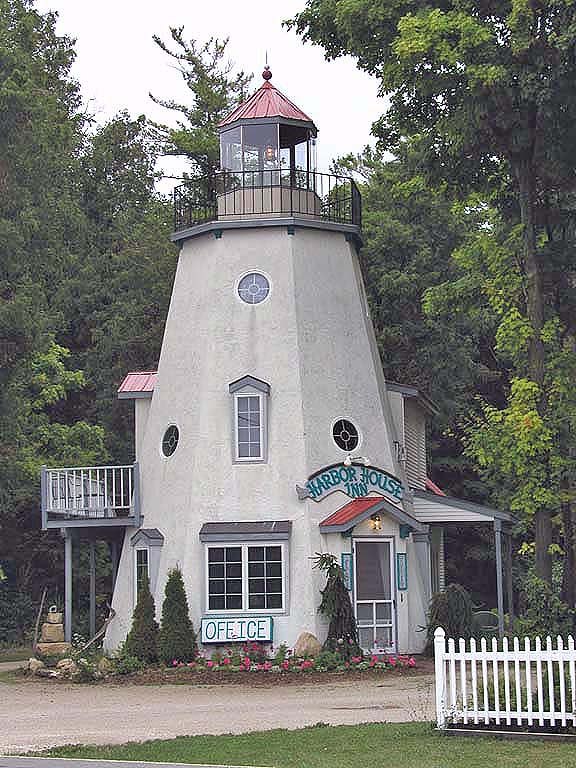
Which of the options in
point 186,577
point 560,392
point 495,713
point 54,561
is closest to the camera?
point 495,713

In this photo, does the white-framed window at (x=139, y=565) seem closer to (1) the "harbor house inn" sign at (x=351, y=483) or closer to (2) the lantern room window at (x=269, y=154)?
(1) the "harbor house inn" sign at (x=351, y=483)

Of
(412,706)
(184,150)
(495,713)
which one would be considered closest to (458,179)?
(412,706)

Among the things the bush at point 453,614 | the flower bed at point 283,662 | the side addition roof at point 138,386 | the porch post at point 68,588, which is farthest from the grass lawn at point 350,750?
the side addition roof at point 138,386

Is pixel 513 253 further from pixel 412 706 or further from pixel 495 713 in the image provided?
pixel 495 713

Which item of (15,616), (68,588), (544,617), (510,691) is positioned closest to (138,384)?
(68,588)

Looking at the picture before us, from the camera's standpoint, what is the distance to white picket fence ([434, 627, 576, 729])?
47.4 ft

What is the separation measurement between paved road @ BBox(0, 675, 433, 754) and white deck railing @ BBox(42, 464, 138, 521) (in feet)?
14.0

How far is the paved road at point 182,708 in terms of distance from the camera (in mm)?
16469

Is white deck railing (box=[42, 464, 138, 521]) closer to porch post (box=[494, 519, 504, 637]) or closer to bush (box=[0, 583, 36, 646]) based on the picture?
porch post (box=[494, 519, 504, 637])

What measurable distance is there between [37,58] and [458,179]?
21.5 metres

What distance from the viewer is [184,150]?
136ft

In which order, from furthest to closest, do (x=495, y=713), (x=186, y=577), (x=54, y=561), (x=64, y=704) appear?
(x=54, y=561) → (x=186, y=577) → (x=64, y=704) → (x=495, y=713)

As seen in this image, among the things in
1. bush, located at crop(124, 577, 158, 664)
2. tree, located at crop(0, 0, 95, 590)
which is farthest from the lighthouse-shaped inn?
tree, located at crop(0, 0, 95, 590)

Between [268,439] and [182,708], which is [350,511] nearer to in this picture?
[268,439]
